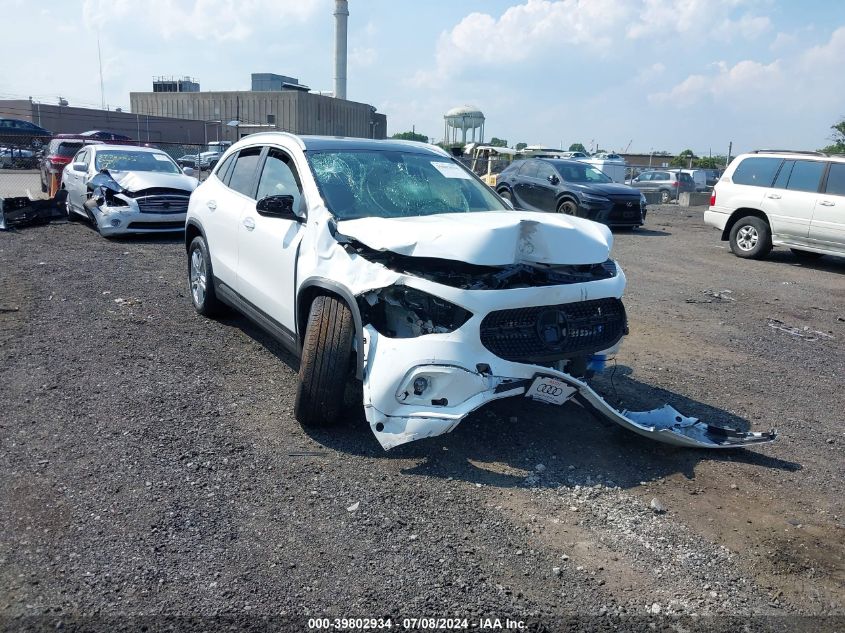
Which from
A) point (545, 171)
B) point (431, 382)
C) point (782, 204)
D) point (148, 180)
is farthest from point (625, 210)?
point (431, 382)

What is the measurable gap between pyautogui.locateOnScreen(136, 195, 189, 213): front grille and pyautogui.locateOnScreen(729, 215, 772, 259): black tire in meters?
10.3

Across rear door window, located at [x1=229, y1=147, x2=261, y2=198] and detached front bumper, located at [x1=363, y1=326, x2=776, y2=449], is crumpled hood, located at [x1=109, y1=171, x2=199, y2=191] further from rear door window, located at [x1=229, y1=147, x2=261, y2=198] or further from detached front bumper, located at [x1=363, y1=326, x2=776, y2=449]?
detached front bumper, located at [x1=363, y1=326, x2=776, y2=449]

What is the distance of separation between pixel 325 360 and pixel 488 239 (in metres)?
1.22

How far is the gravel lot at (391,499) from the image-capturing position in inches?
116

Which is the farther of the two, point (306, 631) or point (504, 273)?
point (504, 273)

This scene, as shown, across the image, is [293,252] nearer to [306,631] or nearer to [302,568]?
[302,568]

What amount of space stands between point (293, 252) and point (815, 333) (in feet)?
20.1

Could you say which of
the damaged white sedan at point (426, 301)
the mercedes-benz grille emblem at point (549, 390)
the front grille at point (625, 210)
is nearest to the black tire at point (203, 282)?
the damaged white sedan at point (426, 301)

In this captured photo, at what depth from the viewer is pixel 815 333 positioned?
793 centimetres

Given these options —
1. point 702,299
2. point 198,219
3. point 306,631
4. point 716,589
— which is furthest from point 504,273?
point 702,299

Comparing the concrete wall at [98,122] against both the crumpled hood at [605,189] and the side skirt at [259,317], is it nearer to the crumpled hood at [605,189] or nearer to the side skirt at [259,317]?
the crumpled hood at [605,189]

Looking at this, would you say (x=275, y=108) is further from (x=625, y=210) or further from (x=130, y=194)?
(x=130, y=194)

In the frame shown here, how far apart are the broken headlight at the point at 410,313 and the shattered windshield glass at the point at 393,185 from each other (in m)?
0.81

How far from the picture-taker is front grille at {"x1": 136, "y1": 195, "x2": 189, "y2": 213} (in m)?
12.2
